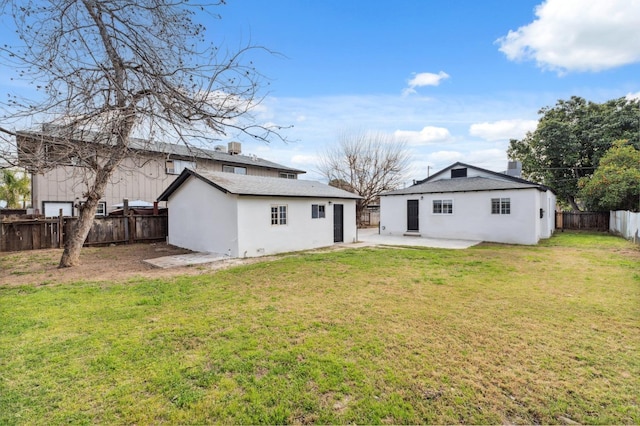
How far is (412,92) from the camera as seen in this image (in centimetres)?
1328

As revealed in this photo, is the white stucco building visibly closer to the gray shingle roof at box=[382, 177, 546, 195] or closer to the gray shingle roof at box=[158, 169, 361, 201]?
the gray shingle roof at box=[382, 177, 546, 195]

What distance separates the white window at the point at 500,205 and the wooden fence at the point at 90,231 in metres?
15.6

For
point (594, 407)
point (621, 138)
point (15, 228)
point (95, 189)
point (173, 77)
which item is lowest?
point (594, 407)

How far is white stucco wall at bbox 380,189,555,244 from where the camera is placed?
1311 cm

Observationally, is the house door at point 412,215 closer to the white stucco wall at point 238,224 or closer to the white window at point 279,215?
the white stucco wall at point 238,224

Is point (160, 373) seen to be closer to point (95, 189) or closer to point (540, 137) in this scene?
point (95, 189)

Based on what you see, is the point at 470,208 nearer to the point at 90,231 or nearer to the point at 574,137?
the point at 574,137

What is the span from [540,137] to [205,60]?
1000 inches

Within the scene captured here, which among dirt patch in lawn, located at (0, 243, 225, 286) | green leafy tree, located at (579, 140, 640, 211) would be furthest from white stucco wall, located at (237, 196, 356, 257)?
green leafy tree, located at (579, 140, 640, 211)

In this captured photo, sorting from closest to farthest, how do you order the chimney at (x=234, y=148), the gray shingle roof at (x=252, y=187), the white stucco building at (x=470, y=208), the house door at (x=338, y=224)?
the gray shingle roof at (x=252, y=187) < the white stucco building at (x=470, y=208) < the house door at (x=338, y=224) < the chimney at (x=234, y=148)

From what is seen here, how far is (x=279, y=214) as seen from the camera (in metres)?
11.1

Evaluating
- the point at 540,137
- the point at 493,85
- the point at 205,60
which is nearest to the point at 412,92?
the point at 493,85

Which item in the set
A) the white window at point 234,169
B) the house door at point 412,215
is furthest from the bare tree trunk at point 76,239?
the house door at point 412,215

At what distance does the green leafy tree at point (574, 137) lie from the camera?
766 inches
